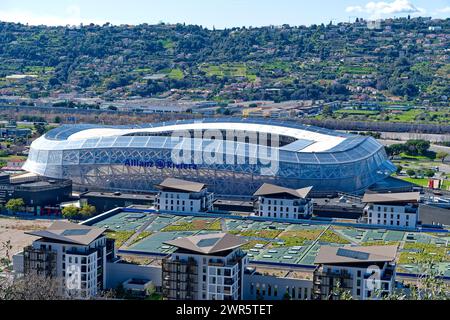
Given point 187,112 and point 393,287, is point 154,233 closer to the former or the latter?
point 393,287

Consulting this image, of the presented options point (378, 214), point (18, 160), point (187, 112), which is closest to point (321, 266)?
point (378, 214)

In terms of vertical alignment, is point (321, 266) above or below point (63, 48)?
below

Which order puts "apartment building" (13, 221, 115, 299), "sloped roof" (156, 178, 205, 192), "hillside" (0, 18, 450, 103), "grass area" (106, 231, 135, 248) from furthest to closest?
1. "hillside" (0, 18, 450, 103)
2. "sloped roof" (156, 178, 205, 192)
3. "grass area" (106, 231, 135, 248)
4. "apartment building" (13, 221, 115, 299)

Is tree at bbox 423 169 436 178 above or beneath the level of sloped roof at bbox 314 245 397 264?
beneath

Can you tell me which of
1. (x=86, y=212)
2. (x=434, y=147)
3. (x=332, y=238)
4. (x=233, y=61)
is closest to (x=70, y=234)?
(x=332, y=238)

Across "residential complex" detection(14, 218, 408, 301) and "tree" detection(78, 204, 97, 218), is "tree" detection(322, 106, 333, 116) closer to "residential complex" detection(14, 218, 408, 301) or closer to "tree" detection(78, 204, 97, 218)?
"tree" detection(78, 204, 97, 218)

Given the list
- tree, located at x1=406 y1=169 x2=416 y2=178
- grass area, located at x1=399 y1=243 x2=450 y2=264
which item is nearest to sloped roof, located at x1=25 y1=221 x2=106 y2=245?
grass area, located at x1=399 y1=243 x2=450 y2=264
